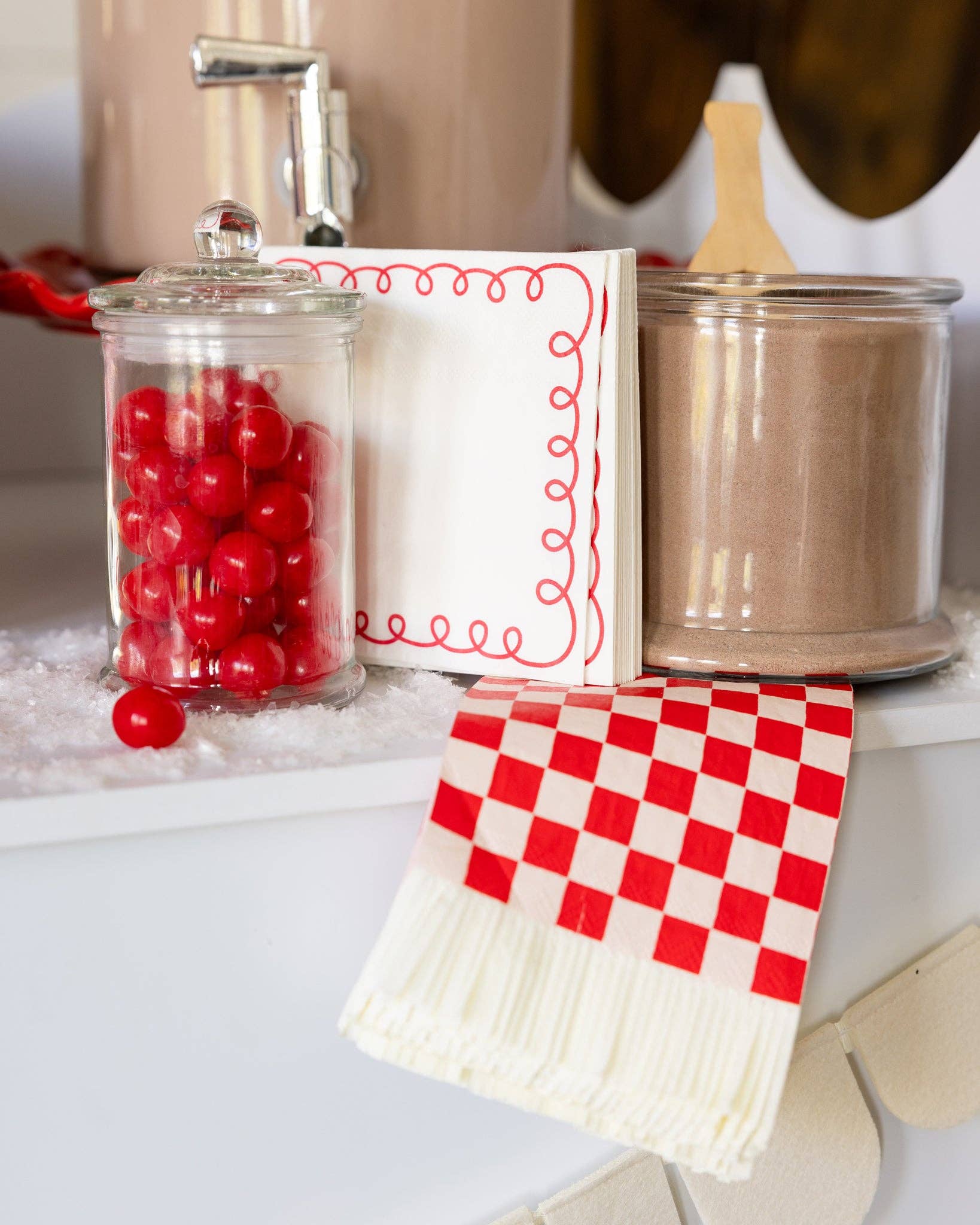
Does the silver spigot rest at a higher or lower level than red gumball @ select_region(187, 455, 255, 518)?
higher

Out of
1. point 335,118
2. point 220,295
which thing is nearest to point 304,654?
point 220,295

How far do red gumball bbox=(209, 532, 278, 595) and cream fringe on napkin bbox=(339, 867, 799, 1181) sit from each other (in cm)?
11

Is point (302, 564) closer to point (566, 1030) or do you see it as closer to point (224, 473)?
point (224, 473)

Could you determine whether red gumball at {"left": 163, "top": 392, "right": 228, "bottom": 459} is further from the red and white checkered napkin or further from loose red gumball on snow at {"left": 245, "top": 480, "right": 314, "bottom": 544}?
the red and white checkered napkin

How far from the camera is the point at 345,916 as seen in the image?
15.6 inches

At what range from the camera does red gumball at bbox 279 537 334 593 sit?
425mm

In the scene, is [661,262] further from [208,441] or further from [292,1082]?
[292,1082]

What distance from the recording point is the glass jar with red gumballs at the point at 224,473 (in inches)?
16.1

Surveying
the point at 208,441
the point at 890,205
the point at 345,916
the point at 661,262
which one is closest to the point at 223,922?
the point at 345,916

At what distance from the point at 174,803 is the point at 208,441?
123 mm

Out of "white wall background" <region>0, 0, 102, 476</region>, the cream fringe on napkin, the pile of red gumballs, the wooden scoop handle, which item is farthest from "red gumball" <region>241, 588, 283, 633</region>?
"white wall background" <region>0, 0, 102, 476</region>

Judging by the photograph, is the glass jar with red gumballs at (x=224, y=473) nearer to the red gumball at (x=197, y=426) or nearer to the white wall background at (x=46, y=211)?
the red gumball at (x=197, y=426)

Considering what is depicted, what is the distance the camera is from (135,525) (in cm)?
42

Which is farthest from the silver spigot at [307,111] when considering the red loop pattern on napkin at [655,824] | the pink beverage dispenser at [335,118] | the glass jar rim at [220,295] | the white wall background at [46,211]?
the white wall background at [46,211]
